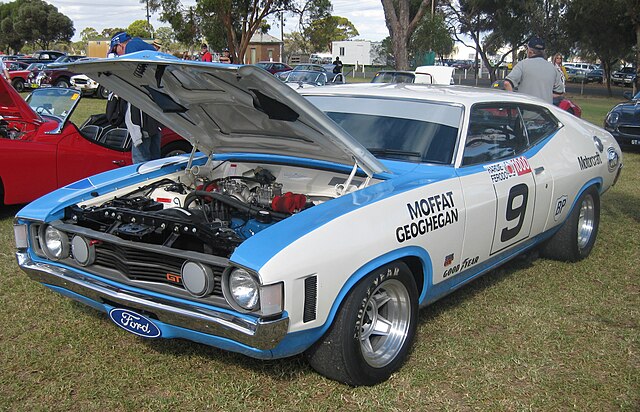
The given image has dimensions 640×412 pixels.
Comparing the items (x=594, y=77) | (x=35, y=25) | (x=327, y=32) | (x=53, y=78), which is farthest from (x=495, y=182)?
(x=35, y=25)

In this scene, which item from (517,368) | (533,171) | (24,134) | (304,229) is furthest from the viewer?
(24,134)

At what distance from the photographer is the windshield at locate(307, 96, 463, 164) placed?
3.82 metres

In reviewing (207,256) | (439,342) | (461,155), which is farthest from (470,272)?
(207,256)

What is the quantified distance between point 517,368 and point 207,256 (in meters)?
1.82

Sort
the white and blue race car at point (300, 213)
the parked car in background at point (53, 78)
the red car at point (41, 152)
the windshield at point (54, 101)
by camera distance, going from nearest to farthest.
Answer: the white and blue race car at point (300, 213) < the red car at point (41, 152) < the windshield at point (54, 101) < the parked car in background at point (53, 78)

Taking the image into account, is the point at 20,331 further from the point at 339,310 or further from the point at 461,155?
the point at 461,155

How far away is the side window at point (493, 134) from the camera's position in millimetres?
3920

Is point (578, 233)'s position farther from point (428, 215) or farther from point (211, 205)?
point (211, 205)

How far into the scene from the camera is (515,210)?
406 centimetres

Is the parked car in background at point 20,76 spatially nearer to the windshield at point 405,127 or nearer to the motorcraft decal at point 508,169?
the windshield at point 405,127

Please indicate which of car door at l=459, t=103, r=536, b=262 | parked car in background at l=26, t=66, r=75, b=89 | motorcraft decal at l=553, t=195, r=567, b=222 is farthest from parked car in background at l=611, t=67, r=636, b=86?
car door at l=459, t=103, r=536, b=262

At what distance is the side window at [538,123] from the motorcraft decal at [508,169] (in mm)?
323

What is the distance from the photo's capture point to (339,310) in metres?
2.89

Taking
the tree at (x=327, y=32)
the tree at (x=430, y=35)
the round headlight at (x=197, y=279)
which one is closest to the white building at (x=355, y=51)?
the tree at (x=327, y=32)
